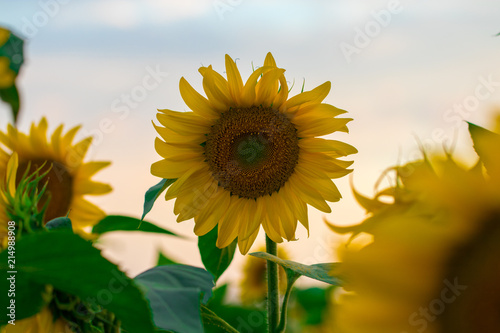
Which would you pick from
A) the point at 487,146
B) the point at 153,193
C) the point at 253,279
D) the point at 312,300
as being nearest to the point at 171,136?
the point at 153,193

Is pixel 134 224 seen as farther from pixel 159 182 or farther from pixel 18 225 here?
pixel 18 225

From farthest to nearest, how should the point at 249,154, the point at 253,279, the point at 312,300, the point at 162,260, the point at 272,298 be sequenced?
the point at 253,279 → the point at 312,300 → the point at 162,260 → the point at 249,154 → the point at 272,298

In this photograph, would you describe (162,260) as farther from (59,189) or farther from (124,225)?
(124,225)

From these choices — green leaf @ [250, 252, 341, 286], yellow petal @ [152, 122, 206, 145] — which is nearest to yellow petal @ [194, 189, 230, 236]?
yellow petal @ [152, 122, 206, 145]

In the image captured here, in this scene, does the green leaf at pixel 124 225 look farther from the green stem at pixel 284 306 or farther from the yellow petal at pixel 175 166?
the green stem at pixel 284 306

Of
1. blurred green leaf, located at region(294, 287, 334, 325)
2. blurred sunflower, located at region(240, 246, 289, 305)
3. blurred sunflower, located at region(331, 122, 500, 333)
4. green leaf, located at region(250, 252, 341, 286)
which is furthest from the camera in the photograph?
blurred sunflower, located at region(240, 246, 289, 305)

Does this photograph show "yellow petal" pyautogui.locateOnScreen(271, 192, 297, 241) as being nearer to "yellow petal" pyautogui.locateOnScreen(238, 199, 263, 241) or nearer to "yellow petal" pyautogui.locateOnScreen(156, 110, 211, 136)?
"yellow petal" pyautogui.locateOnScreen(238, 199, 263, 241)

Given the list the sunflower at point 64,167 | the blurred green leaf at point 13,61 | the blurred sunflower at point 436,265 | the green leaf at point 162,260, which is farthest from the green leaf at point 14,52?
the blurred sunflower at point 436,265
